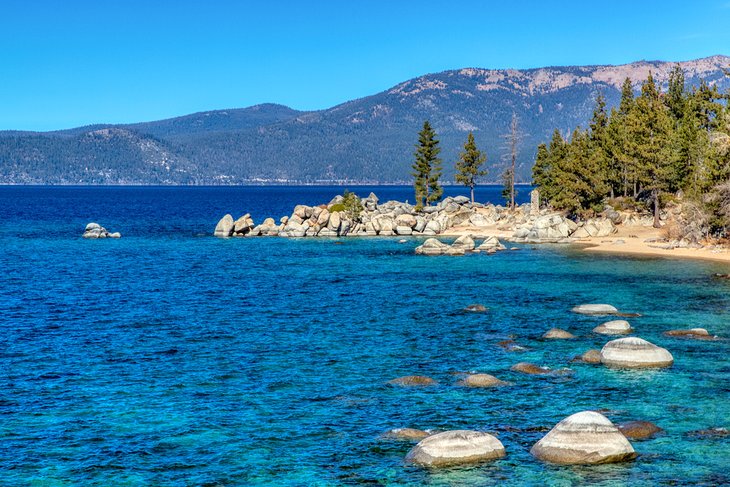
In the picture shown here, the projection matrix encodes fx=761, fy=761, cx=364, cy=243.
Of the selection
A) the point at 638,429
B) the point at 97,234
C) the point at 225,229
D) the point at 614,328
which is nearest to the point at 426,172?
the point at 225,229

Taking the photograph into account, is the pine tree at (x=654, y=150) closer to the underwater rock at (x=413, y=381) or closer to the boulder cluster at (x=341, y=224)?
the boulder cluster at (x=341, y=224)

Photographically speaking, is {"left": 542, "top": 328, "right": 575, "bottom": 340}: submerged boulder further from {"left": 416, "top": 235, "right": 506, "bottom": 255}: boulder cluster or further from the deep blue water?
{"left": 416, "top": 235, "right": 506, "bottom": 255}: boulder cluster

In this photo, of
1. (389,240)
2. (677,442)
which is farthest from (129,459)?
(389,240)

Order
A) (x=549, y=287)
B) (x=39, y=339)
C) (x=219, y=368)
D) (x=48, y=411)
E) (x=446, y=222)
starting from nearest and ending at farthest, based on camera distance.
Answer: (x=48, y=411) < (x=219, y=368) < (x=39, y=339) < (x=549, y=287) < (x=446, y=222)

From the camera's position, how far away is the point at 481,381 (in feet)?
101

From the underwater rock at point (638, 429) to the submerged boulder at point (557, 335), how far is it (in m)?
13.7

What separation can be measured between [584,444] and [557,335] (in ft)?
56.6

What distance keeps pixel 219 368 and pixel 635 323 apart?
23836 millimetres

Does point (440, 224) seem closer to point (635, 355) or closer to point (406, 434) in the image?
point (635, 355)

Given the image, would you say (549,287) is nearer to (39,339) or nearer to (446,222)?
(39,339)

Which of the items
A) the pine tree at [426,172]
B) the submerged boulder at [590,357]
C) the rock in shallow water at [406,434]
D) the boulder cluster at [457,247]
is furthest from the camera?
the pine tree at [426,172]

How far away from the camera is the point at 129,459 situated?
913 inches

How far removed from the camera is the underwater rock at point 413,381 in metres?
30.8

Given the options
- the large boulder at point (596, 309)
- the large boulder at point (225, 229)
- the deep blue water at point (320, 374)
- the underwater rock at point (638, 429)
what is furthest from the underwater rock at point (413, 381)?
the large boulder at point (225, 229)
